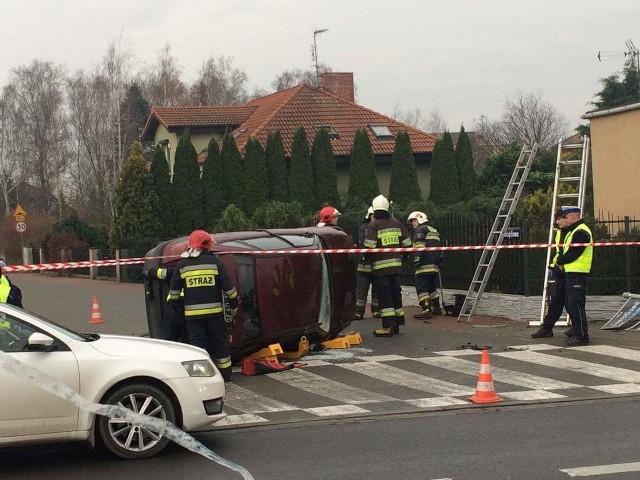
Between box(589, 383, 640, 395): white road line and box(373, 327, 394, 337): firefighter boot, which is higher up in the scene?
box(373, 327, 394, 337): firefighter boot

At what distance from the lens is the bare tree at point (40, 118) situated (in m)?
67.1

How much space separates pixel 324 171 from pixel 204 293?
87.4ft

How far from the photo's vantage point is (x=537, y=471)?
6.49 meters

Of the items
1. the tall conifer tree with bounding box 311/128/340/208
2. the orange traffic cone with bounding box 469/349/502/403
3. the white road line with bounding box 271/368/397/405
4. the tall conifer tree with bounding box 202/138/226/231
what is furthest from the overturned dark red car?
the tall conifer tree with bounding box 202/138/226/231

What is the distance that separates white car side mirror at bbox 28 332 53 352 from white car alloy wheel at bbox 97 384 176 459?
0.59 meters

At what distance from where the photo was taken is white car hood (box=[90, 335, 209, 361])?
23.7 ft

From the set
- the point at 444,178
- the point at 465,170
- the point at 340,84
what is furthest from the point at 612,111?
the point at 340,84

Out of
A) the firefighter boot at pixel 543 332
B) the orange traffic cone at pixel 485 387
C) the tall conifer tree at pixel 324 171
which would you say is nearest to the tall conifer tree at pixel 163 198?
the tall conifer tree at pixel 324 171

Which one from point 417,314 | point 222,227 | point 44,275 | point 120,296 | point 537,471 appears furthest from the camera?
point 44,275

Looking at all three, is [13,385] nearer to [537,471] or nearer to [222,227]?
[537,471]

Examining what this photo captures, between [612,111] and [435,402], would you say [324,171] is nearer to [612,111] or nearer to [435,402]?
[612,111]

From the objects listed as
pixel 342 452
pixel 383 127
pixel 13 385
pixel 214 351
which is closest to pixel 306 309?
pixel 214 351

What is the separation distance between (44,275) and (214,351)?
34815 millimetres

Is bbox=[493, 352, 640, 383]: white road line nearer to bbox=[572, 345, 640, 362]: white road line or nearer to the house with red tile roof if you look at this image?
bbox=[572, 345, 640, 362]: white road line
